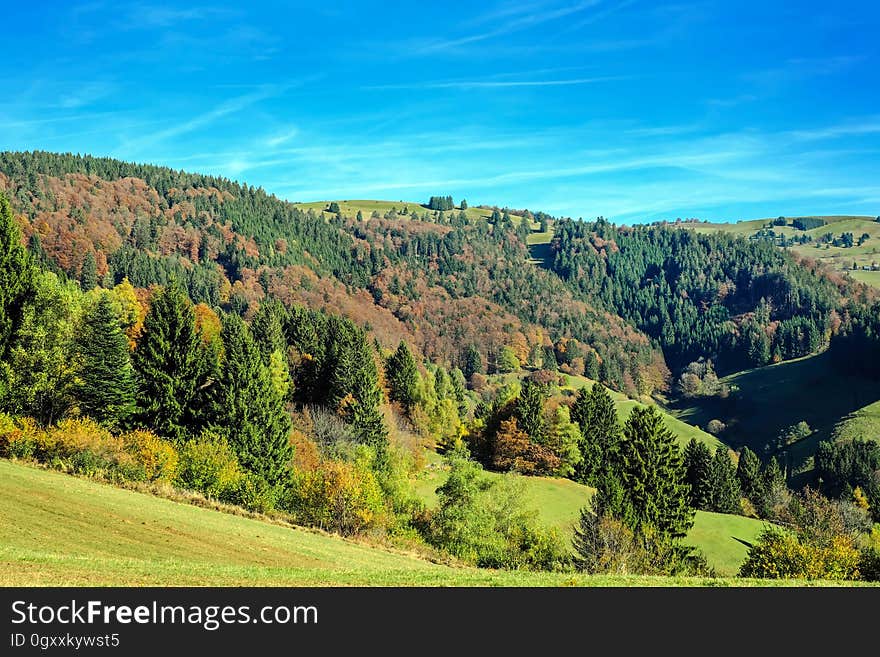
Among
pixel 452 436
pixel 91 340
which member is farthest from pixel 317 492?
pixel 452 436

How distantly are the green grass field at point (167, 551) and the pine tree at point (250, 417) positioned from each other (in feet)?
49.0

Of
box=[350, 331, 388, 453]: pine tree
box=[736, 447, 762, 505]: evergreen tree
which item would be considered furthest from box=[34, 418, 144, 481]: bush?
box=[736, 447, 762, 505]: evergreen tree

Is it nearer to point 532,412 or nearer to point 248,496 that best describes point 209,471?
point 248,496

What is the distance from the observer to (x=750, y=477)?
113188 millimetres

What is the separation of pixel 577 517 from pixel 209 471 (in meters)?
46.9

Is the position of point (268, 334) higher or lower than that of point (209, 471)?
higher

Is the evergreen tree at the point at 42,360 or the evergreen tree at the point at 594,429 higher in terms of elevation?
the evergreen tree at the point at 42,360

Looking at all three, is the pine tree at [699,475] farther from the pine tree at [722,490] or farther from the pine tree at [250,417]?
the pine tree at [250,417]

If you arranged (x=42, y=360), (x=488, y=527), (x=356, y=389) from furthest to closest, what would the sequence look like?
(x=356, y=389), (x=488, y=527), (x=42, y=360)

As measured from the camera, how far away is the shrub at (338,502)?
4400 cm

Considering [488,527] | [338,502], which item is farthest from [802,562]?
[338,502]

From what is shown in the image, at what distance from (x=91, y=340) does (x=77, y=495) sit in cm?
1917

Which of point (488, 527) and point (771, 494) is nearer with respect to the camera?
point (488, 527)

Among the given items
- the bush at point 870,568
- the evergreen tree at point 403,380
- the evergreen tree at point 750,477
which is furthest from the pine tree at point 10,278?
the evergreen tree at point 750,477
